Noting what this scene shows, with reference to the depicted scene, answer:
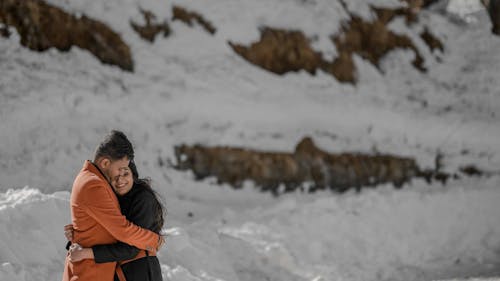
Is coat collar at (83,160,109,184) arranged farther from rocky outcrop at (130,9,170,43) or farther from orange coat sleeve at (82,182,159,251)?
rocky outcrop at (130,9,170,43)

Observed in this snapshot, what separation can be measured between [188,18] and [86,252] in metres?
Answer: 8.32

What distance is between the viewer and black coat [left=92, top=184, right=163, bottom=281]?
3.93 m

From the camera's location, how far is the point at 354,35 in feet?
44.4

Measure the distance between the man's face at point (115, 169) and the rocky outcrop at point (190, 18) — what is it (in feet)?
26.2

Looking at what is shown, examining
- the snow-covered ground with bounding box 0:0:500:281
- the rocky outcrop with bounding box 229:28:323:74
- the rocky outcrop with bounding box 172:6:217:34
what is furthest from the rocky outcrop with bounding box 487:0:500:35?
the rocky outcrop with bounding box 172:6:217:34

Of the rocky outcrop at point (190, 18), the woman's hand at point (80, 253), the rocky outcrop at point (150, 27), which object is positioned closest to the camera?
the woman's hand at point (80, 253)

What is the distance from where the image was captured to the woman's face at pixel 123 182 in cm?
399

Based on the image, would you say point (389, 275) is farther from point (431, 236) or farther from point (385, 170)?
point (385, 170)

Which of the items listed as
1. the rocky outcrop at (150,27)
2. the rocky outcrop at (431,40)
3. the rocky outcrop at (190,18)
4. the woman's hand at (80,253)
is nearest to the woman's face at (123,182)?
the woman's hand at (80,253)

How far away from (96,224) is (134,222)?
0.22 metres

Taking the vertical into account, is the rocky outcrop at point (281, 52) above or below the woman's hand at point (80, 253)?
above

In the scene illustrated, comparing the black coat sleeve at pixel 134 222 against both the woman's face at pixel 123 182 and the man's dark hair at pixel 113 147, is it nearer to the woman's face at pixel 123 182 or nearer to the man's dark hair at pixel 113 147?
the woman's face at pixel 123 182

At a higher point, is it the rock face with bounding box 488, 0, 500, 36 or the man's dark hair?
the rock face with bounding box 488, 0, 500, 36

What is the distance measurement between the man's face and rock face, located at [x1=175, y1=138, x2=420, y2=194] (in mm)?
6147
